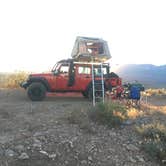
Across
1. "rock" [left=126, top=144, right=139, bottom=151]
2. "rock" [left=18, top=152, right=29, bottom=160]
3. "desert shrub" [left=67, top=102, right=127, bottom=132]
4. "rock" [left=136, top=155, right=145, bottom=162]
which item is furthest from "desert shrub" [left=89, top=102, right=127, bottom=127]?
"rock" [left=18, top=152, right=29, bottom=160]

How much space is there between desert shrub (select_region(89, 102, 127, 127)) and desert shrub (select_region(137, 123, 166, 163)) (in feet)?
2.53

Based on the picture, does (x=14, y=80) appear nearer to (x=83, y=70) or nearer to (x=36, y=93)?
(x=36, y=93)

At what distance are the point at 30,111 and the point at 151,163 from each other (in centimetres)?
496

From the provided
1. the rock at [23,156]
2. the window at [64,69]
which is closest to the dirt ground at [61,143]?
the rock at [23,156]

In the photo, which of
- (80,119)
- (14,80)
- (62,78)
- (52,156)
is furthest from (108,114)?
(14,80)

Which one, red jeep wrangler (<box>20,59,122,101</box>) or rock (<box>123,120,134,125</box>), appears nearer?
rock (<box>123,120,134,125</box>)

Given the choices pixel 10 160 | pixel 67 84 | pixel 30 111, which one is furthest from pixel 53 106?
pixel 10 160

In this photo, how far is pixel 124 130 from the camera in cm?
1288

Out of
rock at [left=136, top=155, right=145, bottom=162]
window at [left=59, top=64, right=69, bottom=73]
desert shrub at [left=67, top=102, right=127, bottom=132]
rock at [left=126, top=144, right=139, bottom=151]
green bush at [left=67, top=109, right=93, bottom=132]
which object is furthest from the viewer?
window at [left=59, top=64, right=69, bottom=73]

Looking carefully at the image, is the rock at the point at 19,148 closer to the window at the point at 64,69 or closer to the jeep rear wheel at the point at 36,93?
the jeep rear wheel at the point at 36,93

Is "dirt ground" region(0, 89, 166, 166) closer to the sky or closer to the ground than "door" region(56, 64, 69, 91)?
closer to the ground

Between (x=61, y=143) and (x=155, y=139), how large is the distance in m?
2.70

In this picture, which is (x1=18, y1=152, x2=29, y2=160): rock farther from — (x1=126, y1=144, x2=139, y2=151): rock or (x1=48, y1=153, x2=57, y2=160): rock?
(x1=126, y1=144, x2=139, y2=151): rock

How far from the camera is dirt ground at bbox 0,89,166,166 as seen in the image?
413 inches
